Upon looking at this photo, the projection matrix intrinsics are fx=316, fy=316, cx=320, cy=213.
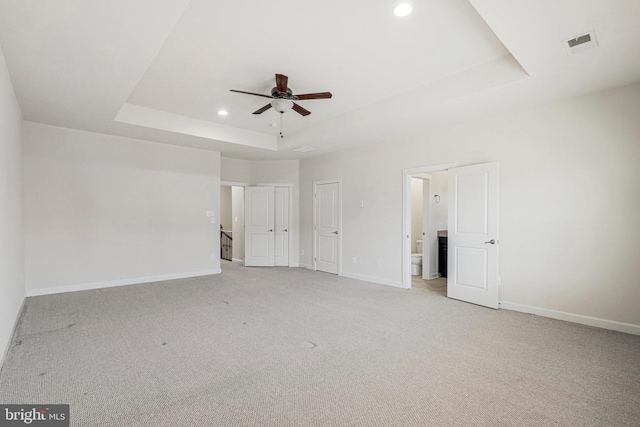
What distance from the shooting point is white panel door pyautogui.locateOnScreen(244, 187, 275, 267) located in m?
7.93

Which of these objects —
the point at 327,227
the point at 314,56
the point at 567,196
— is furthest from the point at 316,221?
the point at 567,196

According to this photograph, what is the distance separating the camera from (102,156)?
5.55 meters

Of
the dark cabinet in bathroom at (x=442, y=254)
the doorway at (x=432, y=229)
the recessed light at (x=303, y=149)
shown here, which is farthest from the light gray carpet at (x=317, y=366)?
the recessed light at (x=303, y=149)

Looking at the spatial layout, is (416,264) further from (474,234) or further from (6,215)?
(6,215)

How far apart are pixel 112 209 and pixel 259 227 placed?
3.20 metres

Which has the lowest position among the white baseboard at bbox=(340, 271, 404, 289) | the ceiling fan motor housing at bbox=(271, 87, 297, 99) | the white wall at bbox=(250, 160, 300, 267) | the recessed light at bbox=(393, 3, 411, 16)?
the white baseboard at bbox=(340, 271, 404, 289)

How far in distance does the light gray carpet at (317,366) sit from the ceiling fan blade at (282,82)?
2745mm

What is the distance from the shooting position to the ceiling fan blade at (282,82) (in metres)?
3.50

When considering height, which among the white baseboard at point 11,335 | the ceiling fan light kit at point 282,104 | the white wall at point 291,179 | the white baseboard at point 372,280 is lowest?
the white baseboard at point 372,280

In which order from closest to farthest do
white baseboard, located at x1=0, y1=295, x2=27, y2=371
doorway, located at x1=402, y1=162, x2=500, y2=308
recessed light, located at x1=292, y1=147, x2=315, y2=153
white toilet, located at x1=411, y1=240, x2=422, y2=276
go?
white baseboard, located at x1=0, y1=295, x2=27, y2=371 < doorway, located at x1=402, y1=162, x2=500, y2=308 < recessed light, located at x1=292, y1=147, x2=315, y2=153 < white toilet, located at x1=411, y1=240, x2=422, y2=276

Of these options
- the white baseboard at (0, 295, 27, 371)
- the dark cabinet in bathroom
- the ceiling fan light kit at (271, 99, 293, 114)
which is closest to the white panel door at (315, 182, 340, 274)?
the dark cabinet in bathroom

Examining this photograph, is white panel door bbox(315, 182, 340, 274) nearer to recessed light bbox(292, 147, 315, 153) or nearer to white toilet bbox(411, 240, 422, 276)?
recessed light bbox(292, 147, 315, 153)

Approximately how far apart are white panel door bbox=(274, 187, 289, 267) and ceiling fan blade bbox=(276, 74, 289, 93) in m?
4.43

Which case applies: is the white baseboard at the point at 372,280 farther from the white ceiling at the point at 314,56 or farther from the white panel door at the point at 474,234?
the white ceiling at the point at 314,56
